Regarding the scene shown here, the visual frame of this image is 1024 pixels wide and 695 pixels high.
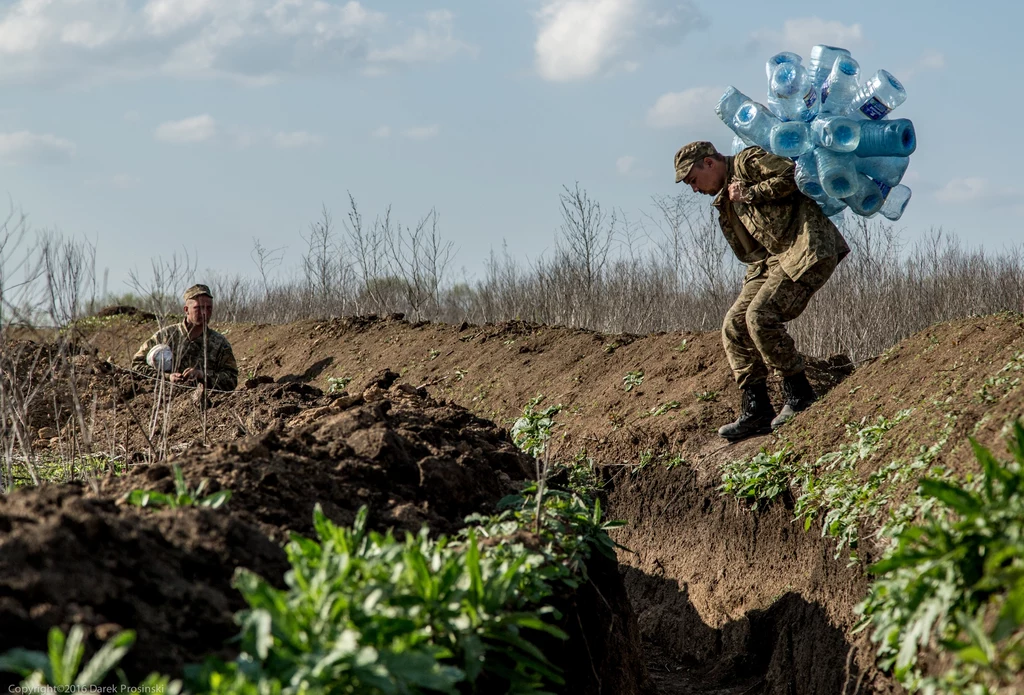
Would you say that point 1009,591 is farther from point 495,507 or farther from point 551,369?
point 551,369

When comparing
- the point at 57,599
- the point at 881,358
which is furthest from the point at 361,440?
the point at 881,358

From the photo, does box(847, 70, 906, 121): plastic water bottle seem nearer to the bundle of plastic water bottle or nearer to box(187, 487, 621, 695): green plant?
the bundle of plastic water bottle

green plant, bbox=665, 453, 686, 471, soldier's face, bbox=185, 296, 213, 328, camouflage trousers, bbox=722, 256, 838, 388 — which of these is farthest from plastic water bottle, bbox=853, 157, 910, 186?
soldier's face, bbox=185, 296, 213, 328

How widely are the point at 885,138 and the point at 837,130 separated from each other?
0.31m

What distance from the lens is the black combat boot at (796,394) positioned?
6645 millimetres

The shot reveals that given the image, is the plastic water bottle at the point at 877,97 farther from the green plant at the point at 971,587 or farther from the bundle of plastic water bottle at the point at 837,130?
the green plant at the point at 971,587

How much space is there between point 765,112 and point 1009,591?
14.8 ft

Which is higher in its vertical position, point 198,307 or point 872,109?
point 872,109

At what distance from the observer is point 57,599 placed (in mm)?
2357

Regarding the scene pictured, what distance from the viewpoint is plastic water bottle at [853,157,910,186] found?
235 inches

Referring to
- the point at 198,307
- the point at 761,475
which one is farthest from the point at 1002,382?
the point at 198,307

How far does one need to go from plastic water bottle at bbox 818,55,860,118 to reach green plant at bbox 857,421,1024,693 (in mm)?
3655

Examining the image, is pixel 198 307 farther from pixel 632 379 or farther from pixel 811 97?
pixel 811 97

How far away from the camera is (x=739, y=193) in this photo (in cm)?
631
